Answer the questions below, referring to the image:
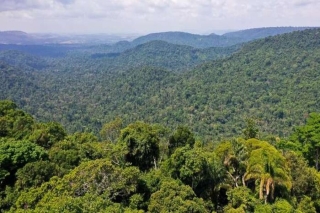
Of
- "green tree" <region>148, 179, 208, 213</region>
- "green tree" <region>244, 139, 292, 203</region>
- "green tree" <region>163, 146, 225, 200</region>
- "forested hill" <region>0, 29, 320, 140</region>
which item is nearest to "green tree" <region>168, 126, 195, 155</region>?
"green tree" <region>163, 146, 225, 200</region>

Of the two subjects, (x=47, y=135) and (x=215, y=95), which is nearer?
(x=47, y=135)

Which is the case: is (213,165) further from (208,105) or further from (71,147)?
(208,105)

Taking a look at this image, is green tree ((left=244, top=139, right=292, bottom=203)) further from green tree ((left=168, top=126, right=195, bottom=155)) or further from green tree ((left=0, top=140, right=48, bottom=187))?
green tree ((left=0, top=140, right=48, bottom=187))

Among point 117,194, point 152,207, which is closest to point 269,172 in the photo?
point 152,207

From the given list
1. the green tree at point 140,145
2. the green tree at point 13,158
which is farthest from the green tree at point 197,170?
the green tree at point 13,158

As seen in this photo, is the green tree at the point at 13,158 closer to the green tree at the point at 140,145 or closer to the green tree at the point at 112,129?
the green tree at the point at 140,145

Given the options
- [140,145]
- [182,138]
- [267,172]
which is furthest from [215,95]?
[267,172]

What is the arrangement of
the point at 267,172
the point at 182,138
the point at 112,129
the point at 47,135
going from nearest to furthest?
1. the point at 267,172
2. the point at 182,138
3. the point at 47,135
4. the point at 112,129

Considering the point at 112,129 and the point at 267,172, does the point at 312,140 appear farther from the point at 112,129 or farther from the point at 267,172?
the point at 112,129

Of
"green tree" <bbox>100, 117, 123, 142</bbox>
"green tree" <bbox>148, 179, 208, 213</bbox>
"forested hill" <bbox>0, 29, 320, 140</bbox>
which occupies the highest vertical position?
"green tree" <bbox>148, 179, 208, 213</bbox>

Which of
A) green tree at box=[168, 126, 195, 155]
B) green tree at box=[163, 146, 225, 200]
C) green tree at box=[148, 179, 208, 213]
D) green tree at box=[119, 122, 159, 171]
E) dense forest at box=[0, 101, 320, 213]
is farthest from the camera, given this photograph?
green tree at box=[168, 126, 195, 155]
